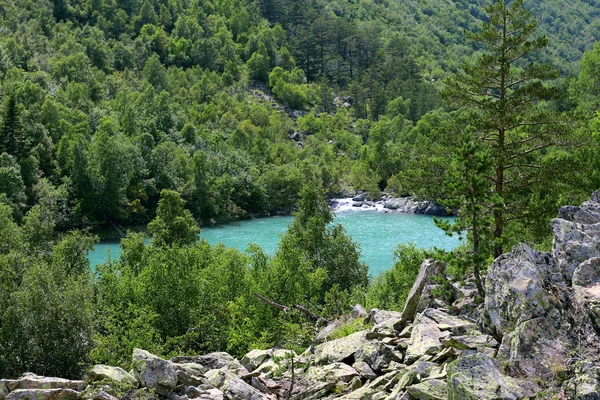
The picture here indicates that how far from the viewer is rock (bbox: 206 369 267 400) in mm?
16516

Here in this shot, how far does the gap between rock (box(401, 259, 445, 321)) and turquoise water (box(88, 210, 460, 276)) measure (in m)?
36.4

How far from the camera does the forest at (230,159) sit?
92.3 feet

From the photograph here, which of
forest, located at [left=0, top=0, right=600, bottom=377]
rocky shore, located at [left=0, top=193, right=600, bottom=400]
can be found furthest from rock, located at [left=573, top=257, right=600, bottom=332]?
forest, located at [left=0, top=0, right=600, bottom=377]

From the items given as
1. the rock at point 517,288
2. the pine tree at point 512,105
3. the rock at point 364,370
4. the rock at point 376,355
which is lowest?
the rock at point 364,370

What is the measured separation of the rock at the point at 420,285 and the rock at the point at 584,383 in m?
7.00

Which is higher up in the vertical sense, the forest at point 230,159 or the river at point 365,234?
the forest at point 230,159

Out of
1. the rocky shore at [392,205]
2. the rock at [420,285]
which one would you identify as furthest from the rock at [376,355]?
the rocky shore at [392,205]

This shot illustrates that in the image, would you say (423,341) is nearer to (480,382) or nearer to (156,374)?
(480,382)

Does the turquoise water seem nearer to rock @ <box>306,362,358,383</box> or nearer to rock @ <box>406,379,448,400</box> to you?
rock @ <box>306,362,358,383</box>

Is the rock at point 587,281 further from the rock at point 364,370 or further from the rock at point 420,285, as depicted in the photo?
the rock at point 364,370

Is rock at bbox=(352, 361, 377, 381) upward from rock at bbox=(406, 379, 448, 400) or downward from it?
downward

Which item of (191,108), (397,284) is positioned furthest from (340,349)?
(191,108)

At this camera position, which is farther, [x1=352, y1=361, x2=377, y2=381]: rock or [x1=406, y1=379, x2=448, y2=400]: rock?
[x1=352, y1=361, x2=377, y2=381]: rock

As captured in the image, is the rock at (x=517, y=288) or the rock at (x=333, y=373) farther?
the rock at (x=333, y=373)
